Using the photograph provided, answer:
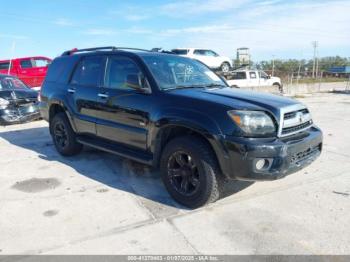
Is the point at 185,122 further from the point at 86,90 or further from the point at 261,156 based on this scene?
the point at 86,90

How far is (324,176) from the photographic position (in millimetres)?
4773

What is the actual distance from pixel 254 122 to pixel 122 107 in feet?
6.14

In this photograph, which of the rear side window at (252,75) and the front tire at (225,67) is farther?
the front tire at (225,67)

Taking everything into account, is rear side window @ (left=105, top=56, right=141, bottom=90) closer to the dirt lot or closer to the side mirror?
the side mirror

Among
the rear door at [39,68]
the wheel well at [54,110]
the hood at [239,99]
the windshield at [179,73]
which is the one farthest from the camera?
the rear door at [39,68]

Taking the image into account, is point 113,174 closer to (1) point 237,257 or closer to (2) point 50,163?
(2) point 50,163

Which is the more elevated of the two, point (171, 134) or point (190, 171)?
point (171, 134)

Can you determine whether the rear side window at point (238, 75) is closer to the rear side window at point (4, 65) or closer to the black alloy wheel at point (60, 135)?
the rear side window at point (4, 65)

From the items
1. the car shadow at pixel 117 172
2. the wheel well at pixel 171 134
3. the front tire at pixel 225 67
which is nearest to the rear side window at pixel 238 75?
the front tire at pixel 225 67

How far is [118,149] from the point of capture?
468cm

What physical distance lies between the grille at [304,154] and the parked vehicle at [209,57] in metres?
16.3

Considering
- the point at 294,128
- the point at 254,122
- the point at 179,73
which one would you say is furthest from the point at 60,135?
the point at 294,128

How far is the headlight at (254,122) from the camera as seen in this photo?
11.1ft

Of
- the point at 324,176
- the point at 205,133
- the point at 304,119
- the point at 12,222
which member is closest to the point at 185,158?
the point at 205,133
